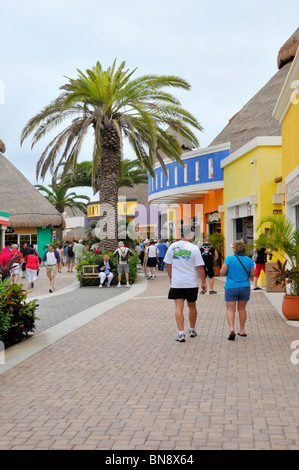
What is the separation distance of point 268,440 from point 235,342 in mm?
4005

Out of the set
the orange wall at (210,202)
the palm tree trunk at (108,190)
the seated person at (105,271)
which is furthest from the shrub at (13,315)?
the orange wall at (210,202)

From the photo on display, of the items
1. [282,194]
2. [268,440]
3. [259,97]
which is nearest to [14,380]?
[268,440]

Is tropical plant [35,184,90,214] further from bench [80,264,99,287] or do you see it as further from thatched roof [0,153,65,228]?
bench [80,264,99,287]

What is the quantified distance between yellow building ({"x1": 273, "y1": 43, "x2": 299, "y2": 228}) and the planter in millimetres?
2900

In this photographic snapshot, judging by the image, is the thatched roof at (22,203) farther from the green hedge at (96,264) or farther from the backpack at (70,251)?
the green hedge at (96,264)

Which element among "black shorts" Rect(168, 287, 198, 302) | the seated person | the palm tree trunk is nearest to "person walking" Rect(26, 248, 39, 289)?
the seated person

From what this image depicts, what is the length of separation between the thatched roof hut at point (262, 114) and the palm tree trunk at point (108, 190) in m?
8.55

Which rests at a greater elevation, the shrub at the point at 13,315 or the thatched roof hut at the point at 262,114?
the thatched roof hut at the point at 262,114

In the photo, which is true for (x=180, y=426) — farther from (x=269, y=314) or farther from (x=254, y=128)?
(x=254, y=128)

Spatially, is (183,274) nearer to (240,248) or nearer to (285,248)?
(240,248)

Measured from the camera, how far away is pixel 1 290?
8.16 metres

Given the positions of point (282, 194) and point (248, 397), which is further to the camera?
point (282, 194)

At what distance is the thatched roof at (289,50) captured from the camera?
30.8 metres
